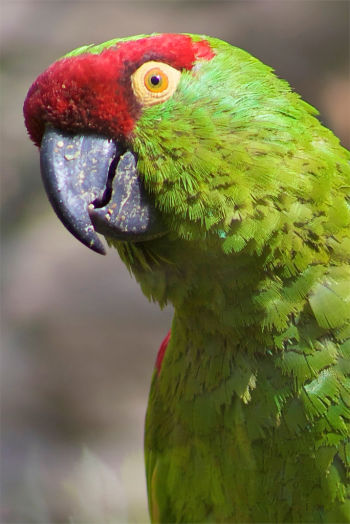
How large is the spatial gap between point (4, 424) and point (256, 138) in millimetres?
3018

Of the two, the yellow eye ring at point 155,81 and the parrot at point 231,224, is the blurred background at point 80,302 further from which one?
the yellow eye ring at point 155,81

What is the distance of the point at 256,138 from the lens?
1536 mm

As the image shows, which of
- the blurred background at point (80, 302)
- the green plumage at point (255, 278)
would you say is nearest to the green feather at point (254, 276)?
the green plumage at point (255, 278)

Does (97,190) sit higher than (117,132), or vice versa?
(117,132)

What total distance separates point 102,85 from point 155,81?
0.11 meters

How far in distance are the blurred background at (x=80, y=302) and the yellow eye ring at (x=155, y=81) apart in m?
1.75

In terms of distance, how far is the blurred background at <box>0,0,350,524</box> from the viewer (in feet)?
12.4

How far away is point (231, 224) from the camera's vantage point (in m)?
1.52

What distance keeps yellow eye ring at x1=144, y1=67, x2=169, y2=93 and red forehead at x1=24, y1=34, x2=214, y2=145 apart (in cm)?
3

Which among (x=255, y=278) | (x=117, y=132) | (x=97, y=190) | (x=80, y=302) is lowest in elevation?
(x=255, y=278)

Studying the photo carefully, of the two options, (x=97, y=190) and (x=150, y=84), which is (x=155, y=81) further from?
(x=97, y=190)

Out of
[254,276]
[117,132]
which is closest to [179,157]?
[117,132]

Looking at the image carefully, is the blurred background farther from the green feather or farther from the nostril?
the nostril

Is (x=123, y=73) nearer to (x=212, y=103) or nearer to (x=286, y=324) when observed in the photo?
(x=212, y=103)
